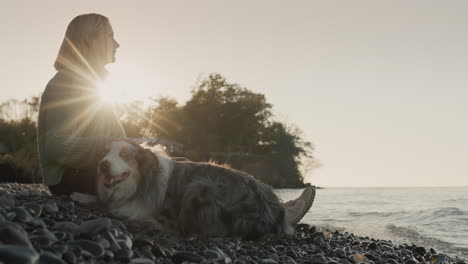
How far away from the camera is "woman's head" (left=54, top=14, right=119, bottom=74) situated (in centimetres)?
624

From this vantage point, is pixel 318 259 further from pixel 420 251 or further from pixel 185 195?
pixel 420 251

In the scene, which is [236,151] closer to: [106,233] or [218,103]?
[218,103]

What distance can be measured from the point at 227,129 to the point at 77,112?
49.7 m

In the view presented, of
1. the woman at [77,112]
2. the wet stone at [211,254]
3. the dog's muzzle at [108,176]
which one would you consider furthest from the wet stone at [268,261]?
the woman at [77,112]

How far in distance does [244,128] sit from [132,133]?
49.3 feet

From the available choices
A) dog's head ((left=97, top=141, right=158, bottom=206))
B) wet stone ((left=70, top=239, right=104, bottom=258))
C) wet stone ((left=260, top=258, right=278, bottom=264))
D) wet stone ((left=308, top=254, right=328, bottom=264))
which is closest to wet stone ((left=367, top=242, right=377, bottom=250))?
wet stone ((left=308, top=254, right=328, bottom=264))

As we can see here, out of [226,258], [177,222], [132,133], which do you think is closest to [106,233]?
[226,258]

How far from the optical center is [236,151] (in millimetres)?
59344

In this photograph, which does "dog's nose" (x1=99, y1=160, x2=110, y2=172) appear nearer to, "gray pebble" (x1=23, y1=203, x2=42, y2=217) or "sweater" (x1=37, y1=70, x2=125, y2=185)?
"sweater" (x1=37, y1=70, x2=125, y2=185)

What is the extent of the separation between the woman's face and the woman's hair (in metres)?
0.07

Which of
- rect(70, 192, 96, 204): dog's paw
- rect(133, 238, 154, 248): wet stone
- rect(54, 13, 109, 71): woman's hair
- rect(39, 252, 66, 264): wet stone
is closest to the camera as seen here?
rect(39, 252, 66, 264): wet stone

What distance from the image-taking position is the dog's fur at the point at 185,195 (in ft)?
17.9

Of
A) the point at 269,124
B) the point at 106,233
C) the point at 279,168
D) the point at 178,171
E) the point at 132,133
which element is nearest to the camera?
the point at 106,233

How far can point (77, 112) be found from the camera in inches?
241
